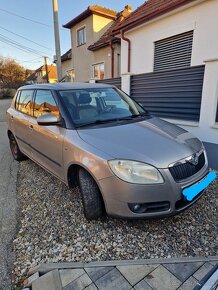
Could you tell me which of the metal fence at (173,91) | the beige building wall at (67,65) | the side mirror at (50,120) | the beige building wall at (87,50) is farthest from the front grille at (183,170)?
the beige building wall at (67,65)

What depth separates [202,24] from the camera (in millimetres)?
5590

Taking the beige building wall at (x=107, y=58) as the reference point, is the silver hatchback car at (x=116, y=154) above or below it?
below

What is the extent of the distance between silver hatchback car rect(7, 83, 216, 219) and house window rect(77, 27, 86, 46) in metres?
10.9

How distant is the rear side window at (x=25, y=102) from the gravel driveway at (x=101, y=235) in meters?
1.68

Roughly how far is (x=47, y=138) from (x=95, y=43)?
33.2 ft

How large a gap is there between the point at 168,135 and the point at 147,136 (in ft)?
0.94

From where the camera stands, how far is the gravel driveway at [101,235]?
1998mm

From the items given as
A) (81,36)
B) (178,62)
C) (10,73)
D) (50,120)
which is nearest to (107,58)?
(81,36)

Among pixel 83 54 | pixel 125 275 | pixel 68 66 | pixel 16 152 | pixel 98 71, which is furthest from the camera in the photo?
pixel 68 66

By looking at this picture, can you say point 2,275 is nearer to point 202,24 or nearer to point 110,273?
point 110,273

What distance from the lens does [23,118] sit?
372 cm

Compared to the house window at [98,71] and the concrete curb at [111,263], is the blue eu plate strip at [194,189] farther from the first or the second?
the house window at [98,71]

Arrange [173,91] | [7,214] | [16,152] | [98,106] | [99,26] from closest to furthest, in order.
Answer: [7,214] → [98,106] → [16,152] → [173,91] → [99,26]

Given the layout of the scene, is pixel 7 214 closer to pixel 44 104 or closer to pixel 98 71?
pixel 44 104
